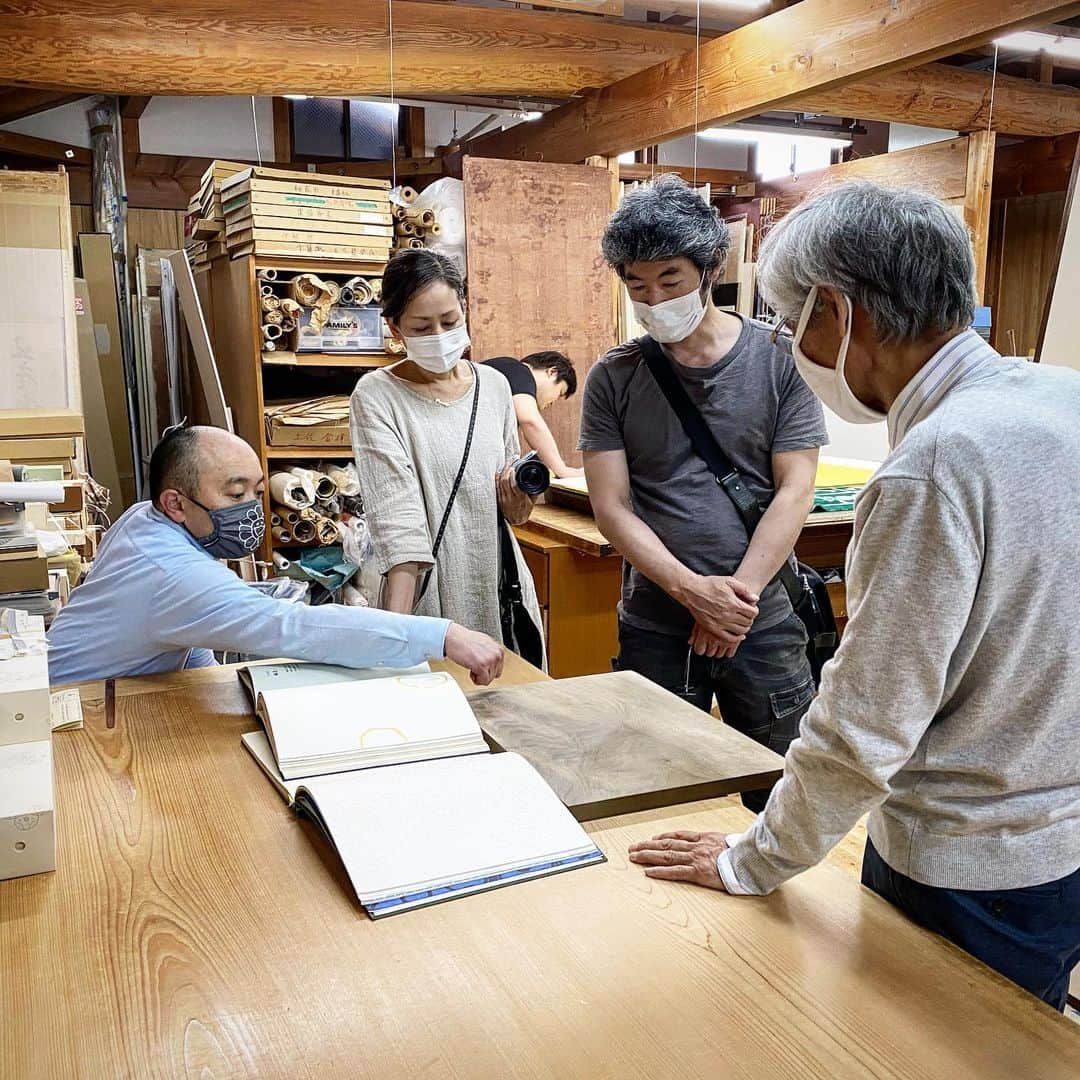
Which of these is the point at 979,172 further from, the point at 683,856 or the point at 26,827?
the point at 26,827

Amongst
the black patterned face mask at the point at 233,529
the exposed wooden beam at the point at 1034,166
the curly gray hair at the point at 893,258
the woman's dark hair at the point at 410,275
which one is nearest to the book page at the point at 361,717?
the black patterned face mask at the point at 233,529

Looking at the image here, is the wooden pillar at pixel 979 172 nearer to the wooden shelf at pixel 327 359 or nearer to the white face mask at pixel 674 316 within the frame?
the wooden shelf at pixel 327 359

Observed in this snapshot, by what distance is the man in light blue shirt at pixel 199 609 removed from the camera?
6.53 ft

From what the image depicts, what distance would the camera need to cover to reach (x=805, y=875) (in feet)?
4.27

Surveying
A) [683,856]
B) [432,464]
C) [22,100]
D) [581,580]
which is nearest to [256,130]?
[22,100]

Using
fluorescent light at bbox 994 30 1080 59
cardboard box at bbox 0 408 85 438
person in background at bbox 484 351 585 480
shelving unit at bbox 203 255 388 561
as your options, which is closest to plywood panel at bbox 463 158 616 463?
person in background at bbox 484 351 585 480

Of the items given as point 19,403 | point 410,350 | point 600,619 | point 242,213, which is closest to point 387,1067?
point 410,350

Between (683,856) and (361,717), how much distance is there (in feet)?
2.04

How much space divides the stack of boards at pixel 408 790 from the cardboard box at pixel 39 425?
2.42 meters

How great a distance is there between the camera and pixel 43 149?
23.3ft

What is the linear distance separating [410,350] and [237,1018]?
1.81m

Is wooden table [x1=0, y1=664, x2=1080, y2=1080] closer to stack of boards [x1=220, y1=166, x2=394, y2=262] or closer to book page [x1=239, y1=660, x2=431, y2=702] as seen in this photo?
book page [x1=239, y1=660, x2=431, y2=702]

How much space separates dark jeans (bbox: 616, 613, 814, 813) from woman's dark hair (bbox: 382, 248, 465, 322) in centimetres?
98

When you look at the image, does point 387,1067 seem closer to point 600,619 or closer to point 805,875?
point 805,875
